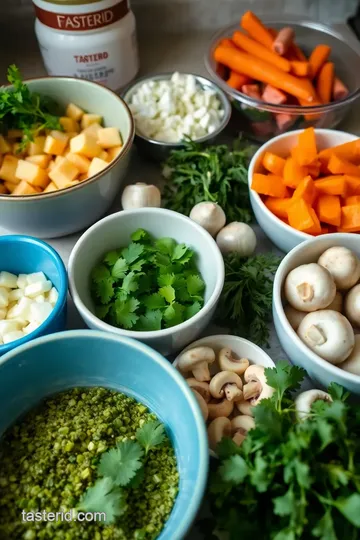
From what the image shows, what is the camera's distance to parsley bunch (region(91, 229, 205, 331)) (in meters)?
0.92

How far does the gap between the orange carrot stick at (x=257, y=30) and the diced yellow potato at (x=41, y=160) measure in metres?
0.58

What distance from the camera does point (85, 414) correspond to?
0.85 m

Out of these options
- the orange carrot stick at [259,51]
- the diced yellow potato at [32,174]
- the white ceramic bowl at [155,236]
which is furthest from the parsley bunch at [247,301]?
the orange carrot stick at [259,51]

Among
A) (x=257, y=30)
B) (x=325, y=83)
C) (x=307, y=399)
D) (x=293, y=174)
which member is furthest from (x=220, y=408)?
(x=257, y=30)

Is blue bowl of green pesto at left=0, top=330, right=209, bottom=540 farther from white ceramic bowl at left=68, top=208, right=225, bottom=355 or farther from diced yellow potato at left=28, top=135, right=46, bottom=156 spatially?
diced yellow potato at left=28, top=135, right=46, bottom=156

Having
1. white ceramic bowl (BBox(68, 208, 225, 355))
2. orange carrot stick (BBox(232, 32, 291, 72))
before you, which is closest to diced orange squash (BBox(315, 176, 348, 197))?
white ceramic bowl (BBox(68, 208, 225, 355))

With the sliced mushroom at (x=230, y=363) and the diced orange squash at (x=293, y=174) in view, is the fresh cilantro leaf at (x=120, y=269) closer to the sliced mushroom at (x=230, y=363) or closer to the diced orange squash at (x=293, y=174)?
the sliced mushroom at (x=230, y=363)

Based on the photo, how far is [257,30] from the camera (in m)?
1.31

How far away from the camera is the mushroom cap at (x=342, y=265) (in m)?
0.92

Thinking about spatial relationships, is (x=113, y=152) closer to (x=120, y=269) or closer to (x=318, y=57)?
(x=120, y=269)

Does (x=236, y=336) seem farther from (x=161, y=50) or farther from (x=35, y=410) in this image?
(x=161, y=50)

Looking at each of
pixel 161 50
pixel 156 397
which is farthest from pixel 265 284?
pixel 161 50

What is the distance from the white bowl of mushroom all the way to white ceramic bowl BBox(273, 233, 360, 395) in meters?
0.05

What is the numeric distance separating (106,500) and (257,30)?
109cm
